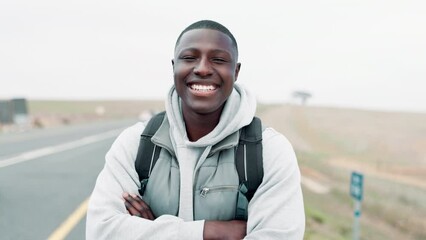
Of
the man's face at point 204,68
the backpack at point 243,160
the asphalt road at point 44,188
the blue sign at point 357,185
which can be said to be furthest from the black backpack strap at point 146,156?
the blue sign at point 357,185

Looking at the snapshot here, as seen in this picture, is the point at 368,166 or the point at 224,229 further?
the point at 368,166

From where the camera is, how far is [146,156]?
2598 millimetres

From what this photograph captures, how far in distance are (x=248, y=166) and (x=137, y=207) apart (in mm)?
570

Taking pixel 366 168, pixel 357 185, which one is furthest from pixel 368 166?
pixel 357 185

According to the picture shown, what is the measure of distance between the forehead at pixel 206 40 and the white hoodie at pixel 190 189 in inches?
12.6

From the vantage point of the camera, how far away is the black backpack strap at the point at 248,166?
2516 mm

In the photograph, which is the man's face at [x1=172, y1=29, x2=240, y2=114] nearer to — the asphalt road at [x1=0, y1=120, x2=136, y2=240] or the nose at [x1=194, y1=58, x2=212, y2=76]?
the nose at [x1=194, y1=58, x2=212, y2=76]

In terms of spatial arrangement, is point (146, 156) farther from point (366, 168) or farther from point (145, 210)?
point (366, 168)

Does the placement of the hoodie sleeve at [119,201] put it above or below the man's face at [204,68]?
below

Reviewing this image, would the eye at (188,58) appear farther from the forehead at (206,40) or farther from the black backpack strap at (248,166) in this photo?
the black backpack strap at (248,166)

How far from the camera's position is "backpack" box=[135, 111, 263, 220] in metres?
2.52

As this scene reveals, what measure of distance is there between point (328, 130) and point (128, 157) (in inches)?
2163

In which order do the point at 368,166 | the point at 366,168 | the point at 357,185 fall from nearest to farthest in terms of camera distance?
1. the point at 357,185
2. the point at 366,168
3. the point at 368,166

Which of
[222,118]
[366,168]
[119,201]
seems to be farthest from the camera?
[366,168]
